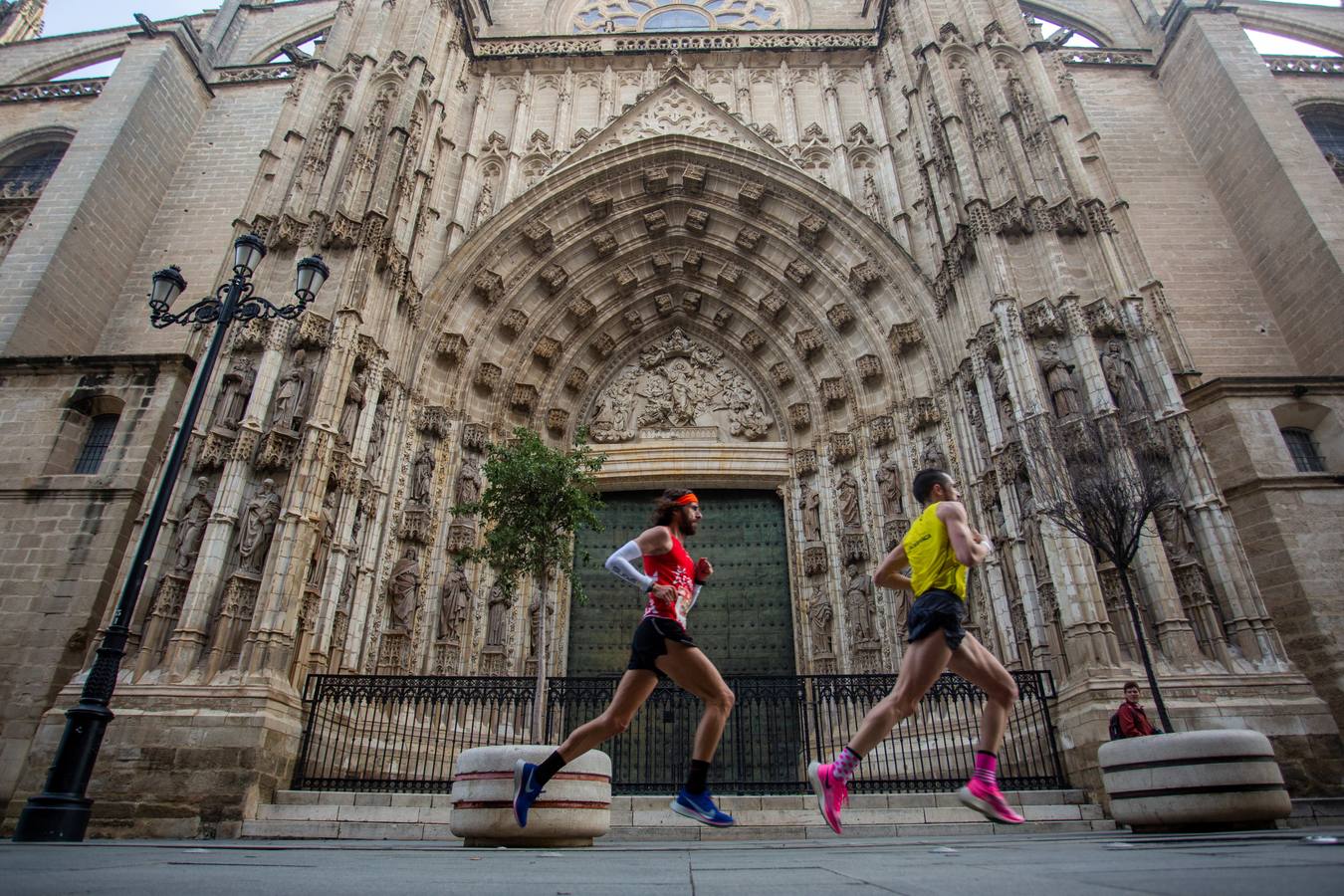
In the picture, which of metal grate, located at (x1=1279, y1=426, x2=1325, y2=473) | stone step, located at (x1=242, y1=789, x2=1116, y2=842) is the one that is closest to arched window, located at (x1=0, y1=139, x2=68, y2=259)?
stone step, located at (x1=242, y1=789, x2=1116, y2=842)

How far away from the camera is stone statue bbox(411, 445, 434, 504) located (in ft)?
40.4

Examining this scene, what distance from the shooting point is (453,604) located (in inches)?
474

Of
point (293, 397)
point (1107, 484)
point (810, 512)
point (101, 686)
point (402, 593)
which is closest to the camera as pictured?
point (101, 686)

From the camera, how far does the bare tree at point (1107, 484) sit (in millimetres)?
7367

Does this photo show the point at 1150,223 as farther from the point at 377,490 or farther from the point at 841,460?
the point at 377,490

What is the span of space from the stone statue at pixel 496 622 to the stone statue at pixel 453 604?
0.46 m

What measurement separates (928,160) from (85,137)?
693 inches

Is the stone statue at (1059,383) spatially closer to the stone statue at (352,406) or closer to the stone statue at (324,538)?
the stone statue at (352,406)

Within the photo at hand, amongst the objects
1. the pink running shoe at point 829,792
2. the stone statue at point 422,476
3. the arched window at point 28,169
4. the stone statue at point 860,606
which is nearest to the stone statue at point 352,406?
the stone statue at point 422,476

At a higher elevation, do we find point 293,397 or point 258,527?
point 293,397

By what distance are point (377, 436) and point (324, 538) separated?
2.18 m

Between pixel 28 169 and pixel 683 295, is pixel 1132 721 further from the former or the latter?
pixel 28 169

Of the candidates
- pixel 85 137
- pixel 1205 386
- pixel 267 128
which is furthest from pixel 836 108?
pixel 85 137

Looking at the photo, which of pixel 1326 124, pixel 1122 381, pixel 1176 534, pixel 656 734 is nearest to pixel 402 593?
pixel 656 734
